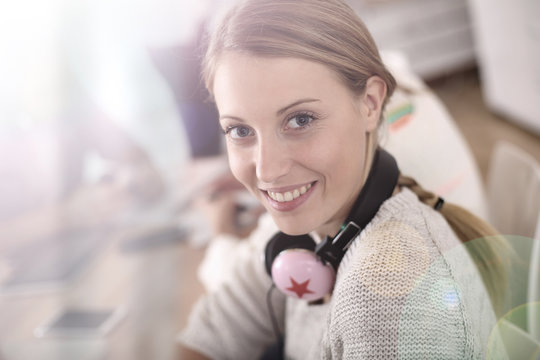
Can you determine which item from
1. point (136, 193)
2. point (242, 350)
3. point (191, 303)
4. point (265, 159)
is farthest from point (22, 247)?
point (265, 159)

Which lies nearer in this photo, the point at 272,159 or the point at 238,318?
the point at 272,159

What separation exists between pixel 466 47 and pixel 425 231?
3.15m

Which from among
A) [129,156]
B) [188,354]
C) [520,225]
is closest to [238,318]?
[188,354]

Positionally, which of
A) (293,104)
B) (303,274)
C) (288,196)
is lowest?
(303,274)

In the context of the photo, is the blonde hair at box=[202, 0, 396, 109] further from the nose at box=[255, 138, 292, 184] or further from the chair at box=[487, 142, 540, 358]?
the chair at box=[487, 142, 540, 358]

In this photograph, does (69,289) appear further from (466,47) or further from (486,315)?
(466,47)

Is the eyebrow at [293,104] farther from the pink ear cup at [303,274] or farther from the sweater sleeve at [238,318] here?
the sweater sleeve at [238,318]

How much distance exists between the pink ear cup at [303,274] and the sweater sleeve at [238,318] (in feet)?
0.71

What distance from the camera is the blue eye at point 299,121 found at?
0.47m

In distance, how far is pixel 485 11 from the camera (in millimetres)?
2133

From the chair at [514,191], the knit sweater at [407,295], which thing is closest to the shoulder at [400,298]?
the knit sweater at [407,295]

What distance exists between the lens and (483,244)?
531 millimetres

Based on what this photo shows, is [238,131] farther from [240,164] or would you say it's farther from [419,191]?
[419,191]

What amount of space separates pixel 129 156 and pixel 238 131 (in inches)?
42.0
